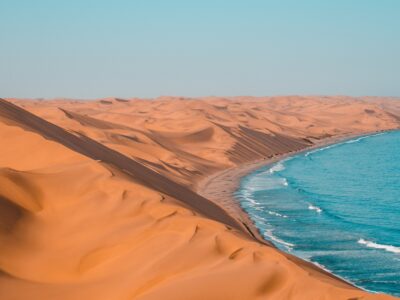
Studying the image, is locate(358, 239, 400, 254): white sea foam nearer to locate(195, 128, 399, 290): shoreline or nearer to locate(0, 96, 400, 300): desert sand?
locate(195, 128, 399, 290): shoreline

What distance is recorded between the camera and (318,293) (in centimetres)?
1262

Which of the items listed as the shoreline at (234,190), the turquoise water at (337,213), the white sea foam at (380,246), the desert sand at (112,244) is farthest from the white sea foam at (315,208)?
the white sea foam at (380,246)

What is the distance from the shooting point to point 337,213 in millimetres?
37969

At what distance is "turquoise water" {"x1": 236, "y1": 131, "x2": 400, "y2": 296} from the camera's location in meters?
25.6

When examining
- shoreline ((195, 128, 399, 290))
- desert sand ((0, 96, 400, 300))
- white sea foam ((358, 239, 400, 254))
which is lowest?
shoreline ((195, 128, 399, 290))

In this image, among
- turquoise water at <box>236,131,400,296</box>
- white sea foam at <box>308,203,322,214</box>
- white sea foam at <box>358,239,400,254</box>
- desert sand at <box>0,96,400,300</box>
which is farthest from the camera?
white sea foam at <box>308,203,322,214</box>

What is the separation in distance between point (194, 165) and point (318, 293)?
1963 inches

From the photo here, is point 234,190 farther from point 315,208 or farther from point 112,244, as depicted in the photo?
point 112,244

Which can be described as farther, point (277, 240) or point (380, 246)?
point (277, 240)

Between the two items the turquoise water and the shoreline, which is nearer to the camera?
the turquoise water

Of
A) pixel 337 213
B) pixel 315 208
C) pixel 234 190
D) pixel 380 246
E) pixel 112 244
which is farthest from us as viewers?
pixel 234 190

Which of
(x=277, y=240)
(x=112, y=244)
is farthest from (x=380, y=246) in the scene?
(x=112, y=244)

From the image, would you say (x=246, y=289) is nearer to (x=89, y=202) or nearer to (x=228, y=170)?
(x=89, y=202)

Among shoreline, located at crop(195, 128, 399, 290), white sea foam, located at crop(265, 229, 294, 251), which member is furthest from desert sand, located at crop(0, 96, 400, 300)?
shoreline, located at crop(195, 128, 399, 290)
